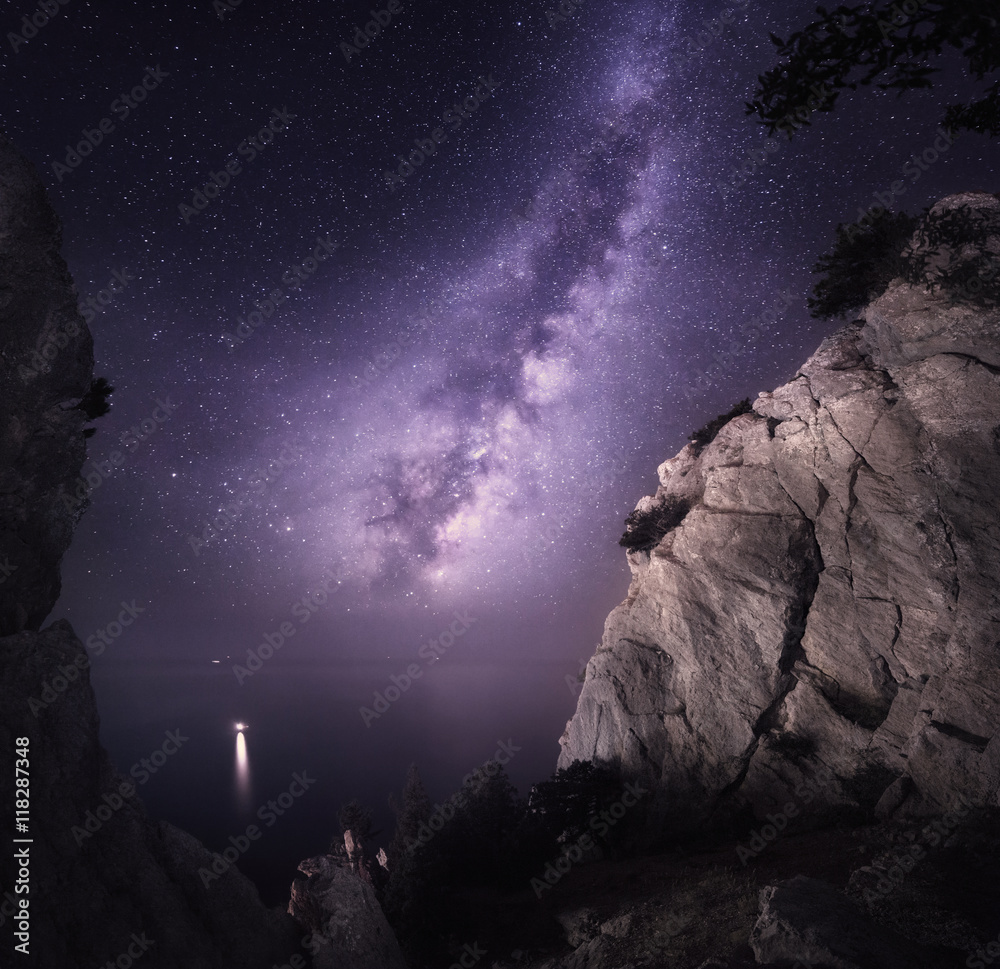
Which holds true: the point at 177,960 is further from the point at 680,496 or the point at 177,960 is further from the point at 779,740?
the point at 680,496

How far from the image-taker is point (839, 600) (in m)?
22.1

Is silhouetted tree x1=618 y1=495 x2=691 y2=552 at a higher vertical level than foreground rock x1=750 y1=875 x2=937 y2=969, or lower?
higher

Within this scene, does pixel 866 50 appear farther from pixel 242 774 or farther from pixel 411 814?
pixel 242 774

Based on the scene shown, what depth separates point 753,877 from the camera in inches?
579

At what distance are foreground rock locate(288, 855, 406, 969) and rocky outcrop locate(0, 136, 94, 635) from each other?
A: 13.2 metres

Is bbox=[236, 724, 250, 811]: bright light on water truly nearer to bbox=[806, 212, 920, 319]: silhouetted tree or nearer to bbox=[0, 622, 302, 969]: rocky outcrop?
bbox=[0, 622, 302, 969]: rocky outcrop

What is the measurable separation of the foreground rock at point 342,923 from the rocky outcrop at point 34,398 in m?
13.2

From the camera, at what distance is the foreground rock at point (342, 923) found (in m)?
13.9

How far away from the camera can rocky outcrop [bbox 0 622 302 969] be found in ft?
33.3

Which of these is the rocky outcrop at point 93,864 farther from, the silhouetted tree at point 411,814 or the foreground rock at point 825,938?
the silhouetted tree at point 411,814

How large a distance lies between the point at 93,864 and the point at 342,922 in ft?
25.6

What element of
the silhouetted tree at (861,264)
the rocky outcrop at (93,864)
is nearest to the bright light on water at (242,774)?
the rocky outcrop at (93,864)

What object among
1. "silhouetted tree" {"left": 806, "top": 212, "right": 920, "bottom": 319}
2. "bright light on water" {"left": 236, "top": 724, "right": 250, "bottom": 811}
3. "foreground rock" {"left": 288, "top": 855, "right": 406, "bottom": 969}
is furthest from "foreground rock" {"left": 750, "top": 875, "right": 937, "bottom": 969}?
"bright light on water" {"left": 236, "top": 724, "right": 250, "bottom": 811}

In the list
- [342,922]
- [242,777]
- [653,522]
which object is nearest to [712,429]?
[653,522]
